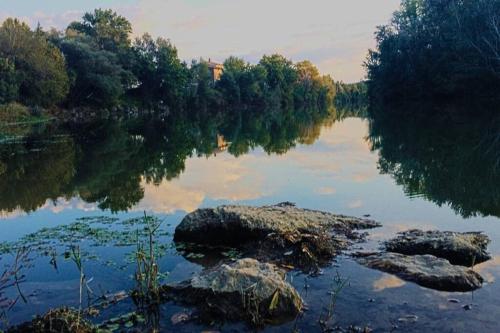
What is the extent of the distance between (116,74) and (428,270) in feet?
234

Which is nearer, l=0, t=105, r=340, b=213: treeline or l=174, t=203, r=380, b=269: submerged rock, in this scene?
l=174, t=203, r=380, b=269: submerged rock

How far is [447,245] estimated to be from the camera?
28.5 ft

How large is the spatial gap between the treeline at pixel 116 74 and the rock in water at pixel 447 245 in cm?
5228

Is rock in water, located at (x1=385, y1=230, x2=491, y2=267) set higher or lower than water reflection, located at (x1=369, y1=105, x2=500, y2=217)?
higher

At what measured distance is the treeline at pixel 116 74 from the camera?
58188mm

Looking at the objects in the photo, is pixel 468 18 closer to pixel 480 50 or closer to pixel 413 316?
pixel 480 50

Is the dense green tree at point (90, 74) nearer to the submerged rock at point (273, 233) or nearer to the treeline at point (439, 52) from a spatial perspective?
the treeline at point (439, 52)

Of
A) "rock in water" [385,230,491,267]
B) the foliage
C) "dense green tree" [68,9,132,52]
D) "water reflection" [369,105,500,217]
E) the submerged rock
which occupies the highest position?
"dense green tree" [68,9,132,52]

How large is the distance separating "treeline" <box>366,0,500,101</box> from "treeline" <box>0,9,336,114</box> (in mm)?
35114

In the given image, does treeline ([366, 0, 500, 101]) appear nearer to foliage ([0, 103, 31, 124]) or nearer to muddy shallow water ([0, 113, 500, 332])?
muddy shallow water ([0, 113, 500, 332])

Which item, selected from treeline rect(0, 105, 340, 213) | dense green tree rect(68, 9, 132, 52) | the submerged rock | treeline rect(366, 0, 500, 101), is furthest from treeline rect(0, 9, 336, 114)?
the submerged rock

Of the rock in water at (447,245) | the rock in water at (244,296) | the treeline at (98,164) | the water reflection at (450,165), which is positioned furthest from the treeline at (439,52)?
the rock in water at (244,296)

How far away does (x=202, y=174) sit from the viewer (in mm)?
19406

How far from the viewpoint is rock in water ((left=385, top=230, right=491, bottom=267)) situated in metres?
8.52
